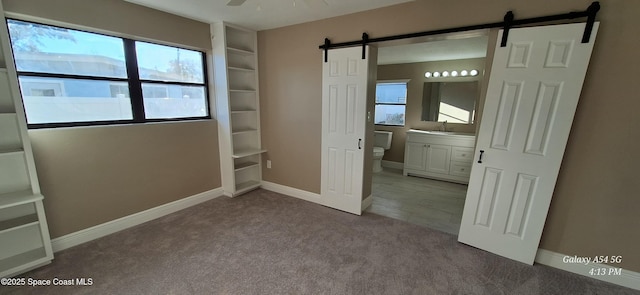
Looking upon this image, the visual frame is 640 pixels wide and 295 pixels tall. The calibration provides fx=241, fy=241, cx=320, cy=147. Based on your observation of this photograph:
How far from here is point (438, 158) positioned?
14.7 ft

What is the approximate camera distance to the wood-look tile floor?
→ 3020 mm

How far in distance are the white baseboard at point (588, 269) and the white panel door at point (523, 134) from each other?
15 cm

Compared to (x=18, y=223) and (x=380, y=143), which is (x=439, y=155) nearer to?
(x=380, y=143)

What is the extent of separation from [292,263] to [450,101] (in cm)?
424

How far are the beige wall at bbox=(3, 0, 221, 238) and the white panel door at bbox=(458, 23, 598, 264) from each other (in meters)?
3.41

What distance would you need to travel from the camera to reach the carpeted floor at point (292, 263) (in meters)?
1.90

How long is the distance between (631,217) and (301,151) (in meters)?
3.24

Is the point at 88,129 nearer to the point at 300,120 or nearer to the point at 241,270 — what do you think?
the point at 241,270

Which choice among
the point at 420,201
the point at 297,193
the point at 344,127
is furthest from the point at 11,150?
the point at 420,201

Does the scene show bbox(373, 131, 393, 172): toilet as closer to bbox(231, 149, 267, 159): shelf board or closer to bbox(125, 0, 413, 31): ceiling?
bbox(231, 149, 267, 159): shelf board

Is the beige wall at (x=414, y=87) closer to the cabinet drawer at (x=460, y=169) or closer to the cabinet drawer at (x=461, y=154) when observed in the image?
the cabinet drawer at (x=461, y=154)


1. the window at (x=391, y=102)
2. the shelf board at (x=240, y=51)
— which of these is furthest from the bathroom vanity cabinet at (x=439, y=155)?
the shelf board at (x=240, y=51)

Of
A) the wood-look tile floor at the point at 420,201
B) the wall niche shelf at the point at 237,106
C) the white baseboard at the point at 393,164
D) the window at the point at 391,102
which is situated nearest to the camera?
the wood-look tile floor at the point at 420,201

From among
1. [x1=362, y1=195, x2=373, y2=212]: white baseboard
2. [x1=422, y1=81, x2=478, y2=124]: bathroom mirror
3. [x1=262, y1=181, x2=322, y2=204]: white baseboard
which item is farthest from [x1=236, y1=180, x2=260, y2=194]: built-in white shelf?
[x1=422, y1=81, x2=478, y2=124]: bathroom mirror
